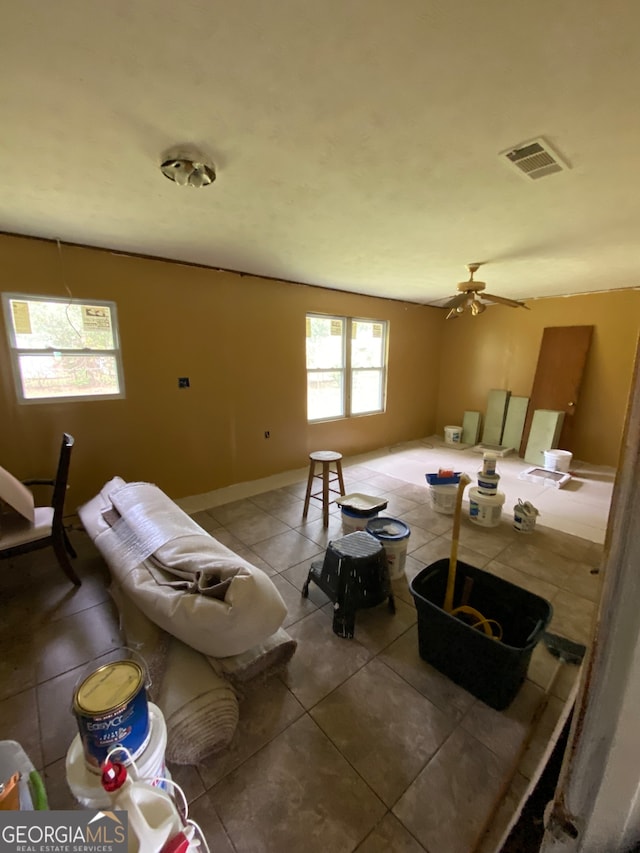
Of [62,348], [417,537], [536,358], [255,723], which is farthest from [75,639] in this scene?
[536,358]

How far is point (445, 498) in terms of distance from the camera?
328 cm

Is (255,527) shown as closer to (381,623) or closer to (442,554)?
(381,623)

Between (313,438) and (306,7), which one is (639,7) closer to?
(306,7)

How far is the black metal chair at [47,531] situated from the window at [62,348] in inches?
39.7

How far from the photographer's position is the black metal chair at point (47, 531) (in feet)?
6.61

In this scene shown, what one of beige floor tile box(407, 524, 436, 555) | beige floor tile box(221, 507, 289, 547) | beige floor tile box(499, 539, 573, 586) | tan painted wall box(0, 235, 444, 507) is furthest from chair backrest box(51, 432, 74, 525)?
beige floor tile box(499, 539, 573, 586)

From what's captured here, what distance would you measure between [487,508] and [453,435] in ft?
9.81

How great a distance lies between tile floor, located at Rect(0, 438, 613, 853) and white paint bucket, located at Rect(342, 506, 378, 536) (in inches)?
13.2

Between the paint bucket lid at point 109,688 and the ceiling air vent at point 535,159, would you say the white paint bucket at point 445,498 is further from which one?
the paint bucket lid at point 109,688

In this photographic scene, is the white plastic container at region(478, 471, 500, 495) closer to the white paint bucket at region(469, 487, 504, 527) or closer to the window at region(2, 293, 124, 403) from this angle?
the white paint bucket at region(469, 487, 504, 527)

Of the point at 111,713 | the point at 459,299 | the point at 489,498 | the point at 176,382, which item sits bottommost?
the point at 489,498

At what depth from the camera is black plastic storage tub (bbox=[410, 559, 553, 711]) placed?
4.68ft

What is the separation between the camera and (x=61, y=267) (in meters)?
2.75

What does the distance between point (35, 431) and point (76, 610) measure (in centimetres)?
157
